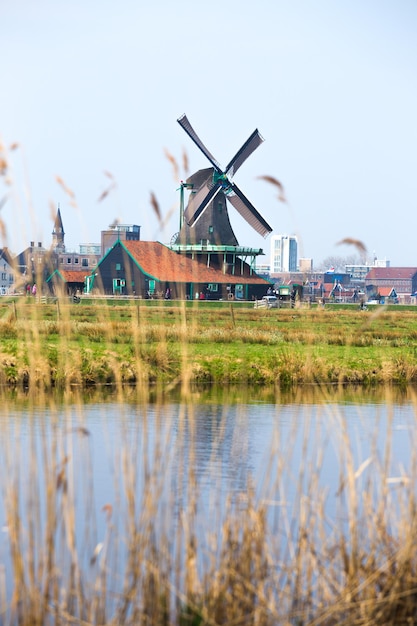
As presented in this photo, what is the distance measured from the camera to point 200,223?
225 feet

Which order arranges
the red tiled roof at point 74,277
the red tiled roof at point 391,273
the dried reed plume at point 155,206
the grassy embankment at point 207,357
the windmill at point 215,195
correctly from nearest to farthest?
the dried reed plume at point 155,206 < the grassy embankment at point 207,357 < the windmill at point 215,195 < the red tiled roof at point 74,277 < the red tiled roof at point 391,273

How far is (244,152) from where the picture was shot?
68.1 meters

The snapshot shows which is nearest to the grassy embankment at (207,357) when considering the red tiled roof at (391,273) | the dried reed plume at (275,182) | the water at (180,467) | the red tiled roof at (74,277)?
the water at (180,467)

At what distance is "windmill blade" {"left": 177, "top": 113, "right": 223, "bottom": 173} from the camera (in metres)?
67.2

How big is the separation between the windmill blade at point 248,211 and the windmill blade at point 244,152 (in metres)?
1.15

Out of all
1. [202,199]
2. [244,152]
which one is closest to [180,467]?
[202,199]

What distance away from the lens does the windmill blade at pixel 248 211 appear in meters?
67.3

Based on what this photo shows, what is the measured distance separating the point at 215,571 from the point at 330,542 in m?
1.90

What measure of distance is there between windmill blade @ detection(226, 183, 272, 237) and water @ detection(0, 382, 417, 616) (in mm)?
45944

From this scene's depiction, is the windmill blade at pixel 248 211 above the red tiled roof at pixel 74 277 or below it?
above

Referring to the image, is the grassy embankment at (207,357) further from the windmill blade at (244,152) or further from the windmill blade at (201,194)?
the windmill blade at (244,152)

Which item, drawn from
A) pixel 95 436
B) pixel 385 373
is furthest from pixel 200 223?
pixel 95 436

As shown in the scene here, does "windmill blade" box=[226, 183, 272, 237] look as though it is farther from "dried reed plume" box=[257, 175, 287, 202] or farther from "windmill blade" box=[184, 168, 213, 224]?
"dried reed plume" box=[257, 175, 287, 202]

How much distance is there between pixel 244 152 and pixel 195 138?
358 cm
